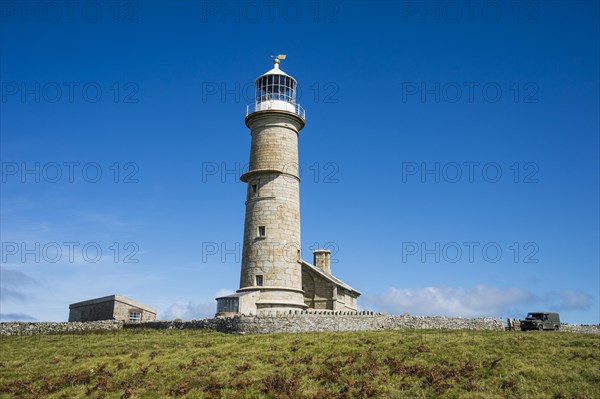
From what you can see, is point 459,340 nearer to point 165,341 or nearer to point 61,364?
point 165,341

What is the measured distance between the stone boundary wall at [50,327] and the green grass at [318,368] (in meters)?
8.42

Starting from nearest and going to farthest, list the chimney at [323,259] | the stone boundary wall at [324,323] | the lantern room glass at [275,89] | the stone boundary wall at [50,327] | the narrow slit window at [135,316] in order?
the stone boundary wall at [324,323] → the stone boundary wall at [50,327] → the lantern room glass at [275,89] → the narrow slit window at [135,316] → the chimney at [323,259]

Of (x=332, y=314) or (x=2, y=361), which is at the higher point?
(x=332, y=314)

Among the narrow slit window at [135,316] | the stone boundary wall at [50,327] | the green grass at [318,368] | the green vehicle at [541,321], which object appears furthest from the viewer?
the narrow slit window at [135,316]

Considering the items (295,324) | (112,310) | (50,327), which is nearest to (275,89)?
(295,324)

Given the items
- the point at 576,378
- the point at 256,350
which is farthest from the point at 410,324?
the point at 576,378

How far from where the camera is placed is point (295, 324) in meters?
32.0

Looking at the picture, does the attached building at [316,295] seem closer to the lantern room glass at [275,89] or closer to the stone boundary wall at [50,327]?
the stone boundary wall at [50,327]

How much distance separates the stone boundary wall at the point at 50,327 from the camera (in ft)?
119

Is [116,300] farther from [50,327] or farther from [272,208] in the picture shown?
[272,208]

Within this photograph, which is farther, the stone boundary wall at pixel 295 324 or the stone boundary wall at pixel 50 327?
the stone boundary wall at pixel 50 327

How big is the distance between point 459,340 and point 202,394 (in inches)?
519

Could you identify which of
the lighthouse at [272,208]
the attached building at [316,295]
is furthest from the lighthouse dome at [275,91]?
the attached building at [316,295]

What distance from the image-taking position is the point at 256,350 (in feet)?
82.6
